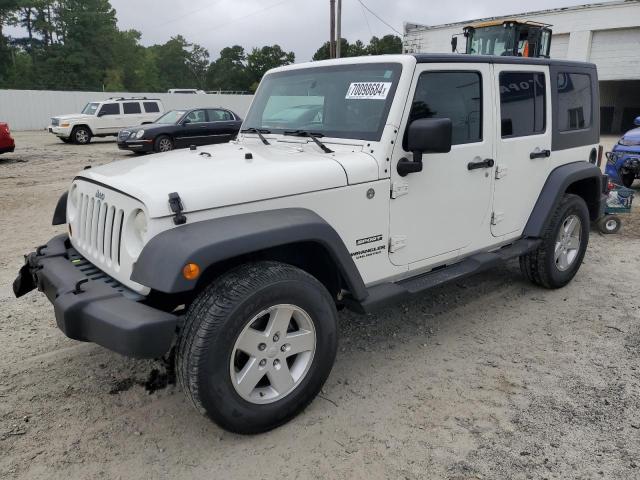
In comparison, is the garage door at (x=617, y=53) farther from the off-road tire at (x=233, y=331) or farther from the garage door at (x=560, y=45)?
the off-road tire at (x=233, y=331)

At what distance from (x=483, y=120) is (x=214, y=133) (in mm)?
13622

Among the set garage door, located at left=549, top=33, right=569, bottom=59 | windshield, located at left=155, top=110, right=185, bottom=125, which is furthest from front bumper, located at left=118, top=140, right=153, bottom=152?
garage door, located at left=549, top=33, right=569, bottom=59

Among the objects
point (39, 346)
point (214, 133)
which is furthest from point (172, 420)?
point (214, 133)

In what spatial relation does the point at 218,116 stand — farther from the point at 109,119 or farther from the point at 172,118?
the point at 109,119

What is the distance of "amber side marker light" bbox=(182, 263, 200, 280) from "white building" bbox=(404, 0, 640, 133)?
28273mm

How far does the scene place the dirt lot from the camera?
2656 mm

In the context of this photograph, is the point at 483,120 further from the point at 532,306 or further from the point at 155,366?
the point at 155,366

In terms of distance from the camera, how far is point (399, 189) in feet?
10.9

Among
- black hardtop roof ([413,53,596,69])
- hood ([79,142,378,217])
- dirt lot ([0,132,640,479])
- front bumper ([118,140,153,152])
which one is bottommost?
dirt lot ([0,132,640,479])

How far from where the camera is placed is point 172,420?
3008mm

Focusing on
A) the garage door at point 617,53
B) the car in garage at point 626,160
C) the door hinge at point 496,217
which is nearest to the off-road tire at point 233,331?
the door hinge at point 496,217

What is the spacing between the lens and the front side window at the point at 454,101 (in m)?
3.45

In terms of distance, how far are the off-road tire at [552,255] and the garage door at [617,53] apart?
26.1m

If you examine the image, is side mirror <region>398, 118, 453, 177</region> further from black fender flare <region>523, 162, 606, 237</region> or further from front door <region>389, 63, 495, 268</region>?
black fender flare <region>523, 162, 606, 237</region>
